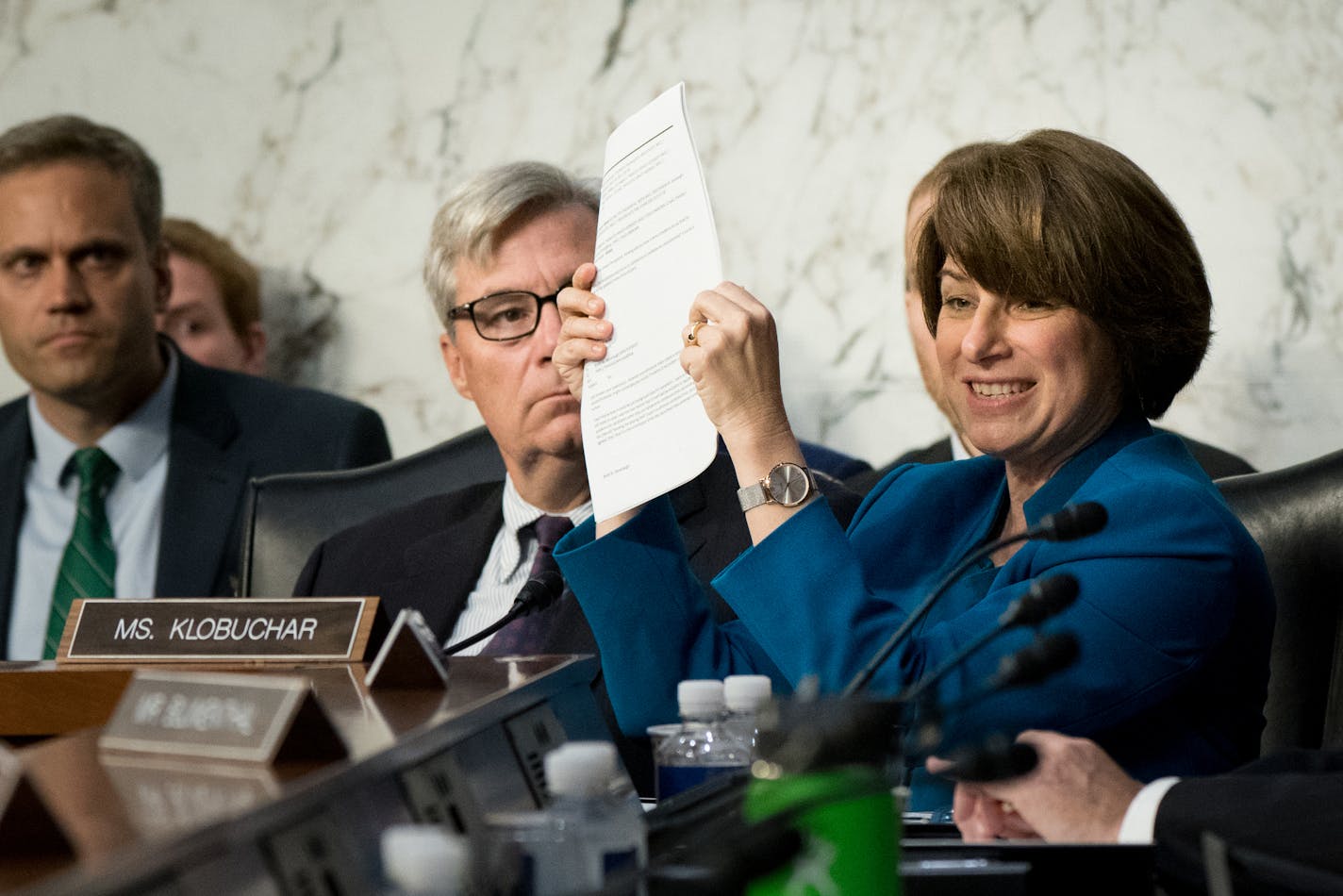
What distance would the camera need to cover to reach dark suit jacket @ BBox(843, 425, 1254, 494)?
237 cm

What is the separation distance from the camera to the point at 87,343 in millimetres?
3191

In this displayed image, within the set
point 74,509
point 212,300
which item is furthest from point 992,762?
point 212,300

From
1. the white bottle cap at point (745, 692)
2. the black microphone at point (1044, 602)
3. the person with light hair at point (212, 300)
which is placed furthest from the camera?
the person with light hair at point (212, 300)

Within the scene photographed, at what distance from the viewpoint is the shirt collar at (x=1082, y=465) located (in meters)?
1.71

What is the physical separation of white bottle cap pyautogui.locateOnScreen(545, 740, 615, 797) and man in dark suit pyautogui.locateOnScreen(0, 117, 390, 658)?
7.33 ft

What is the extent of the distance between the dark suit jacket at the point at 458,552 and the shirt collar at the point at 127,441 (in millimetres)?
754

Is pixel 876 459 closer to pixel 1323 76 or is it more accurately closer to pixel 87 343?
pixel 1323 76

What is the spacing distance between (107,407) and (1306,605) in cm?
230

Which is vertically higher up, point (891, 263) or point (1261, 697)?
point (891, 263)

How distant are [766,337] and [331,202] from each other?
7.80 feet

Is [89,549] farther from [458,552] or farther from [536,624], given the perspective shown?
[536,624]

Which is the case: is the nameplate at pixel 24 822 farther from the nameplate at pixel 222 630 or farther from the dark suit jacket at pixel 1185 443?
the dark suit jacket at pixel 1185 443

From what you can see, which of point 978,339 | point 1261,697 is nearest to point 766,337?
point 978,339

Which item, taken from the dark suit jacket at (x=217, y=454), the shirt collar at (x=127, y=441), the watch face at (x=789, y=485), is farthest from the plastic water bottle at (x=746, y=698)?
the shirt collar at (x=127, y=441)
